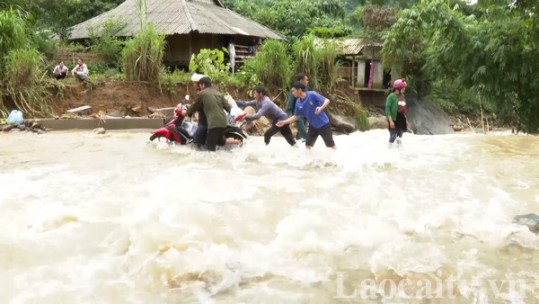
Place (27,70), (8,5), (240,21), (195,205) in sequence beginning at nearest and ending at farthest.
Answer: (195,205)
(27,70)
(8,5)
(240,21)

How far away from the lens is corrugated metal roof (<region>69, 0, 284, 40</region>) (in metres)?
18.3

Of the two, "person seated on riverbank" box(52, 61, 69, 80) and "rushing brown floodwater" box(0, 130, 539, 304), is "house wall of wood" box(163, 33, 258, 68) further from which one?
"rushing brown floodwater" box(0, 130, 539, 304)

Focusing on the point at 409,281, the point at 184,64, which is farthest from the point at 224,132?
the point at 184,64

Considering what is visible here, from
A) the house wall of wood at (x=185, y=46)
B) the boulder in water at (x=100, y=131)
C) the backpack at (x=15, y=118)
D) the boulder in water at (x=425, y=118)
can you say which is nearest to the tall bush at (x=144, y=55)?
the boulder in water at (x=100, y=131)

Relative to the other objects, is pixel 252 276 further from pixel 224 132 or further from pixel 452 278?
pixel 224 132

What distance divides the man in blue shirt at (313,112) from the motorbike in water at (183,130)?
0.88 meters

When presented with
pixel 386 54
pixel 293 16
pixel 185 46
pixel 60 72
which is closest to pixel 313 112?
pixel 386 54

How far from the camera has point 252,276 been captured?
3535 millimetres

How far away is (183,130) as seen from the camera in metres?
8.31

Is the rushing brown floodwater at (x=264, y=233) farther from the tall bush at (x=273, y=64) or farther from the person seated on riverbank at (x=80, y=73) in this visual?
the tall bush at (x=273, y=64)

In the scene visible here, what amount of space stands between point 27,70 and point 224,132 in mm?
7122

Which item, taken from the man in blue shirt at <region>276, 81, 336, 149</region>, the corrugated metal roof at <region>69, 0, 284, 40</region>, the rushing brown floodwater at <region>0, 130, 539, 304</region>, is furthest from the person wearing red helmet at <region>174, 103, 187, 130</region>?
the corrugated metal roof at <region>69, 0, 284, 40</region>

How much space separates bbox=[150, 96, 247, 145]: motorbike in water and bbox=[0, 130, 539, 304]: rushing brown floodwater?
818mm

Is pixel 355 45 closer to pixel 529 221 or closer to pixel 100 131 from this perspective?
pixel 100 131
